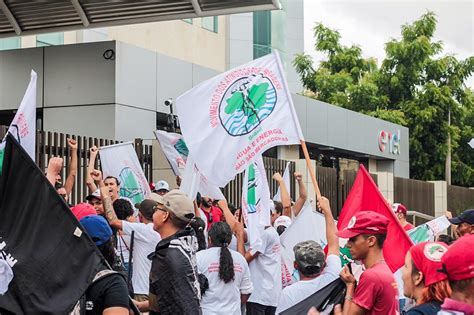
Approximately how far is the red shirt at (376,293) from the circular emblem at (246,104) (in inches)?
175

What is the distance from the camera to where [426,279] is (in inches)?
170

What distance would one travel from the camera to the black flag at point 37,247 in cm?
466

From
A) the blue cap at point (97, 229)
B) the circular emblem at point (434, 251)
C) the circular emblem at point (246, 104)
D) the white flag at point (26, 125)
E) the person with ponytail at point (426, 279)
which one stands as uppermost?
the circular emblem at point (246, 104)

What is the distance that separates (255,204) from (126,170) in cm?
245

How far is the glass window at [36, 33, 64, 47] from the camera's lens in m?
28.5

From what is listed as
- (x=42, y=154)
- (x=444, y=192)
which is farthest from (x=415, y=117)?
(x=42, y=154)

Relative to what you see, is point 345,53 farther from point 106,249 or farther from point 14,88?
point 106,249

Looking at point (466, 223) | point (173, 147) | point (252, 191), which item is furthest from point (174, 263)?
point (173, 147)

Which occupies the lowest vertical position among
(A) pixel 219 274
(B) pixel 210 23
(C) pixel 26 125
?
(A) pixel 219 274

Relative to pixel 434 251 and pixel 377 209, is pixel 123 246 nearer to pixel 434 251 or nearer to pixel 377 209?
pixel 377 209

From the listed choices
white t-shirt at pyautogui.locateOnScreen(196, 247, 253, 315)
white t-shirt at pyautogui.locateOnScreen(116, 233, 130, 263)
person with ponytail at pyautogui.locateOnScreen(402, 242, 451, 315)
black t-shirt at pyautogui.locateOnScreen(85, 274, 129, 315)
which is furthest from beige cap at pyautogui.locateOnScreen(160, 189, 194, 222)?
white t-shirt at pyautogui.locateOnScreen(116, 233, 130, 263)

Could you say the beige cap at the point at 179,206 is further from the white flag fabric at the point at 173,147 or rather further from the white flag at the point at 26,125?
the white flag fabric at the point at 173,147

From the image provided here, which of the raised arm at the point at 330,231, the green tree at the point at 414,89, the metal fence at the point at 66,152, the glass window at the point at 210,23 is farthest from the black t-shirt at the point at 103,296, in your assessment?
the green tree at the point at 414,89

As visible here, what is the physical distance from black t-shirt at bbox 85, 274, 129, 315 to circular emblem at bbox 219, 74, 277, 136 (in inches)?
199
